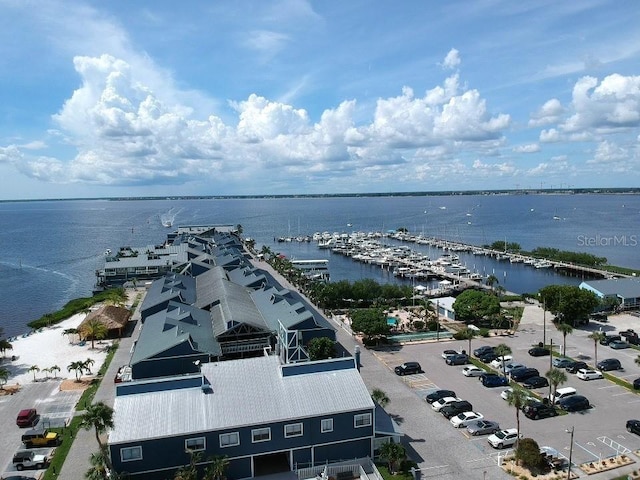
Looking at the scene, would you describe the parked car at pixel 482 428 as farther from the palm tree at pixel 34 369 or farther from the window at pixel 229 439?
the palm tree at pixel 34 369

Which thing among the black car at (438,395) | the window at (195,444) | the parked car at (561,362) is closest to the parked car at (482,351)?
the parked car at (561,362)

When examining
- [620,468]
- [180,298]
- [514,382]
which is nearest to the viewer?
[620,468]

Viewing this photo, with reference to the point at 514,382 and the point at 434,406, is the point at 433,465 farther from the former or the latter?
the point at 514,382

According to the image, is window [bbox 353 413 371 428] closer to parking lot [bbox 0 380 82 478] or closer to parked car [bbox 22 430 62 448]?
parking lot [bbox 0 380 82 478]

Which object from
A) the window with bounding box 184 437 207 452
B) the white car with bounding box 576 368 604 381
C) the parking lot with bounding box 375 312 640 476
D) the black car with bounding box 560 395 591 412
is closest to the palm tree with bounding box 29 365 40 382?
the window with bounding box 184 437 207 452

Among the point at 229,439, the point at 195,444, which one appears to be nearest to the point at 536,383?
the point at 229,439

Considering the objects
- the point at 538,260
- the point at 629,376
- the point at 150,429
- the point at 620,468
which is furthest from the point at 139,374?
the point at 538,260
